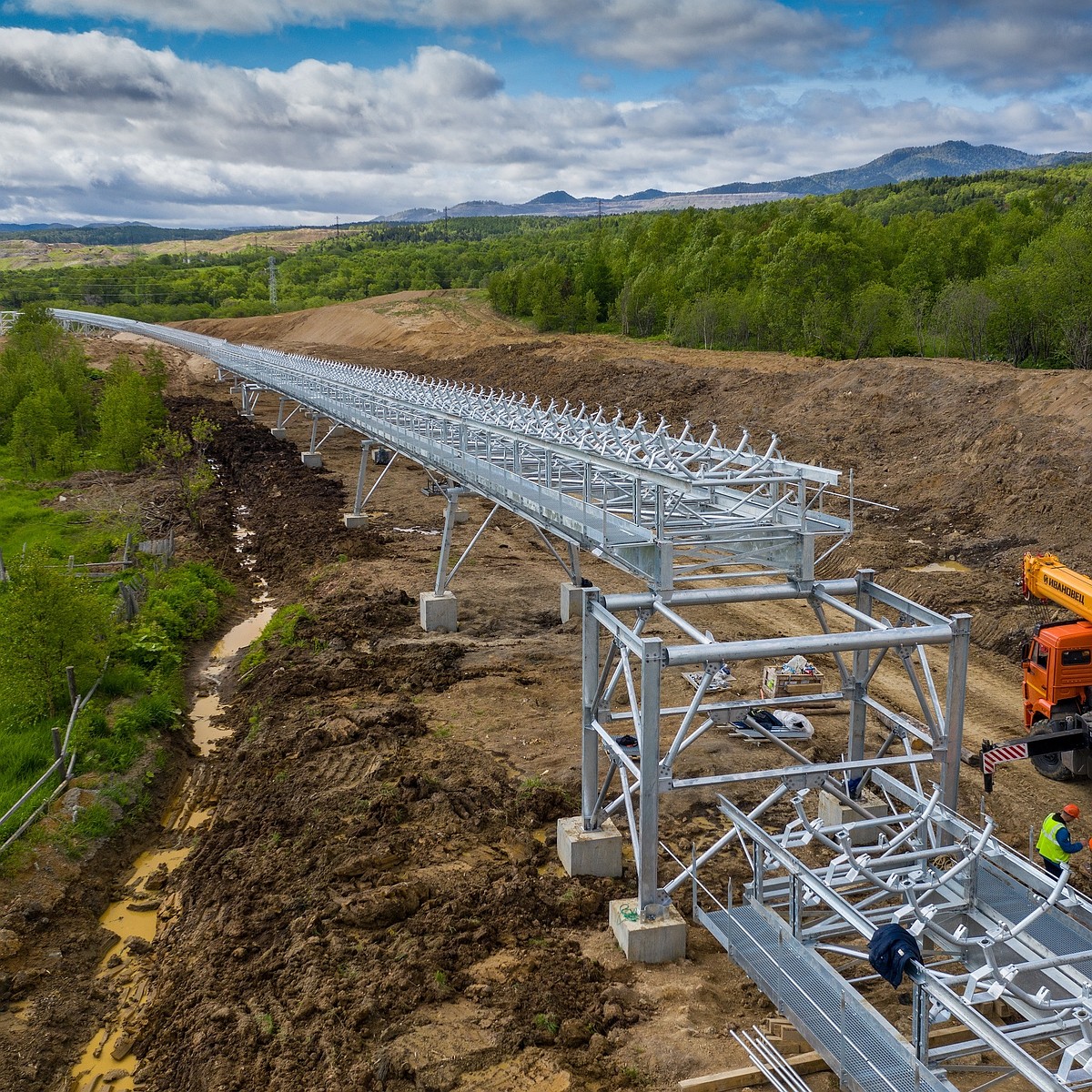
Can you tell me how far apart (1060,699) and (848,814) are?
3981 mm

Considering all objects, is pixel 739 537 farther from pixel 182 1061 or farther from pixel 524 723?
pixel 182 1061

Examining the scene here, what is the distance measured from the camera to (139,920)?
1231cm

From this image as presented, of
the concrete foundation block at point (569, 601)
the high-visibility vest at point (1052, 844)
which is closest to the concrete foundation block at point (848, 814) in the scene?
the high-visibility vest at point (1052, 844)

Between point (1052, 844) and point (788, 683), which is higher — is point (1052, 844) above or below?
above

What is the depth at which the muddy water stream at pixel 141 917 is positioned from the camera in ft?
32.0

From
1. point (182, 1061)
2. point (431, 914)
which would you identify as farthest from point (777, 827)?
point (182, 1061)

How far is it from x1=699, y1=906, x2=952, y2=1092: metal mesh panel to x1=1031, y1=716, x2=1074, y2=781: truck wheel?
6274 millimetres

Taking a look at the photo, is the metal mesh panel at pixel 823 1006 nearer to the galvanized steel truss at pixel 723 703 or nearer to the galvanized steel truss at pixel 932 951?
the galvanized steel truss at pixel 932 951

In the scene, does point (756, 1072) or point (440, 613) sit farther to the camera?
point (440, 613)

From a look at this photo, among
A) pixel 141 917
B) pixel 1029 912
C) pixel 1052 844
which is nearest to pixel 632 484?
pixel 1052 844

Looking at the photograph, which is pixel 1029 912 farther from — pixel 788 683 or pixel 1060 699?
pixel 788 683

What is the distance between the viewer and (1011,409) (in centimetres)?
2938

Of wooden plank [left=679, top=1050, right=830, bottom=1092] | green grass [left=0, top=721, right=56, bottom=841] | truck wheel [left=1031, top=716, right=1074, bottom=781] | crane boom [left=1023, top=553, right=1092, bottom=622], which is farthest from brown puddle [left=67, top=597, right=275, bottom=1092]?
crane boom [left=1023, top=553, right=1092, bottom=622]

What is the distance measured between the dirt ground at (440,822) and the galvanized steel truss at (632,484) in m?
3.35
